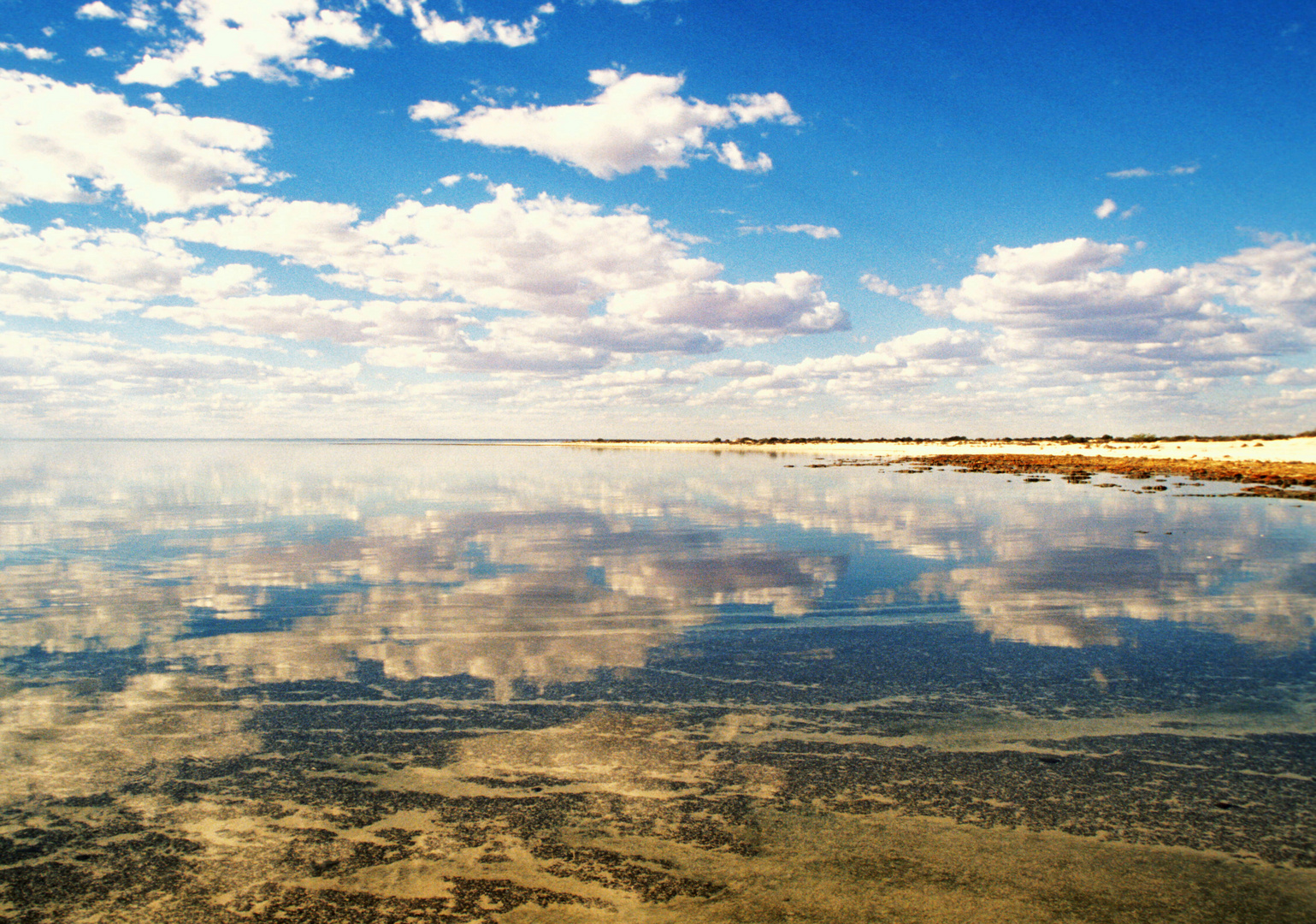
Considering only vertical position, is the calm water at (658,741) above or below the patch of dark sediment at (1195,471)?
below

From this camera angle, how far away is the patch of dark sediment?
29797 mm

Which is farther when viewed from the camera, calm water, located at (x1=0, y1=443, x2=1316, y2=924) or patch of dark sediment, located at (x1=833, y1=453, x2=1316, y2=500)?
patch of dark sediment, located at (x1=833, y1=453, x2=1316, y2=500)

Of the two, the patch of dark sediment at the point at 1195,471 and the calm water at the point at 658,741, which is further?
the patch of dark sediment at the point at 1195,471

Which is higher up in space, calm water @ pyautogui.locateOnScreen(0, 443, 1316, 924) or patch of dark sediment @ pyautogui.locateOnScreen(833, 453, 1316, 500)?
patch of dark sediment @ pyautogui.locateOnScreen(833, 453, 1316, 500)

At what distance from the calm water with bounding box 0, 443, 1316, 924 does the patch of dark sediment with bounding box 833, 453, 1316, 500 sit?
2179 centimetres

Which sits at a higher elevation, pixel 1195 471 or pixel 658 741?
pixel 1195 471

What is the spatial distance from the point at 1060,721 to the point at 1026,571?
7.19 metres

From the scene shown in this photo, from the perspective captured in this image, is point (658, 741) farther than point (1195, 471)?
No

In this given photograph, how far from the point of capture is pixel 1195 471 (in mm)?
41562

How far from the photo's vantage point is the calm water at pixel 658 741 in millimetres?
3779

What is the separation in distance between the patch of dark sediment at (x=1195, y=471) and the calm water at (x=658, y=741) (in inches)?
858

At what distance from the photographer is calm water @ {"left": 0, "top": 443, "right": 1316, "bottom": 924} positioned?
12.4ft

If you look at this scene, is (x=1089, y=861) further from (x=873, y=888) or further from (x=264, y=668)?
(x=264, y=668)

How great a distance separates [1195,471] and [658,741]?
47587 millimetres
